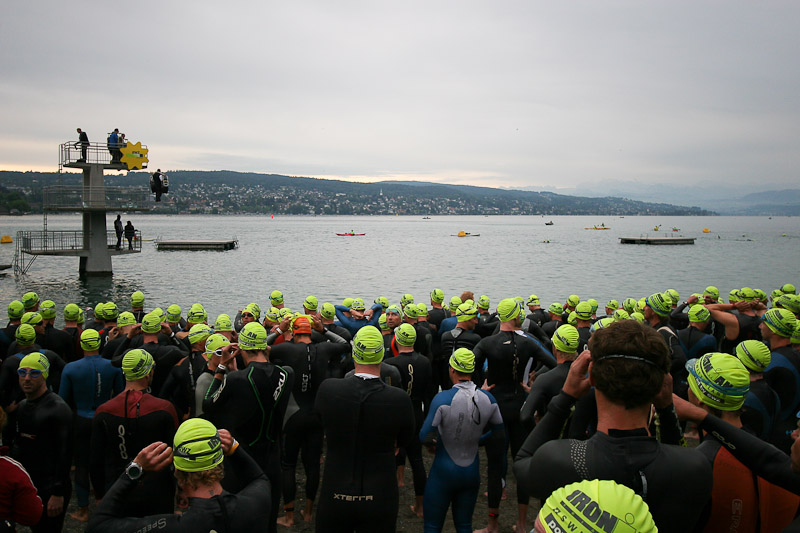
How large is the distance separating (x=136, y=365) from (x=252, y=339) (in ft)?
3.49

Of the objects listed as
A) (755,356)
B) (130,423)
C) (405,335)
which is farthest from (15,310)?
(755,356)

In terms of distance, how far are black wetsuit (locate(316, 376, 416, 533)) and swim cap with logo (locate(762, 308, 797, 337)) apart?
461 cm

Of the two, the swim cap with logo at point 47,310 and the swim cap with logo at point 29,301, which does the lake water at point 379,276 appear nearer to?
the swim cap with logo at point 29,301

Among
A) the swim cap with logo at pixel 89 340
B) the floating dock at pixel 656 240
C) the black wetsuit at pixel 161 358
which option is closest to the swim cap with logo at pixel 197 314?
the black wetsuit at pixel 161 358

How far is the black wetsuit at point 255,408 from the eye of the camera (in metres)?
4.76

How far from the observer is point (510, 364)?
6445 millimetres

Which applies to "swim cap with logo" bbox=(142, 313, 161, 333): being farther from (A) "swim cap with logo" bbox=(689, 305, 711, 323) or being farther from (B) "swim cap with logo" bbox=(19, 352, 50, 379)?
(A) "swim cap with logo" bbox=(689, 305, 711, 323)

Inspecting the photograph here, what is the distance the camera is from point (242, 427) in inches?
191

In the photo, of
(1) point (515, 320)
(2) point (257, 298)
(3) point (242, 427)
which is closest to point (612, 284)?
(2) point (257, 298)

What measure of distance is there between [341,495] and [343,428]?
556 millimetres

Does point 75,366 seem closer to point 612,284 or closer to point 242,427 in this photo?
point 242,427

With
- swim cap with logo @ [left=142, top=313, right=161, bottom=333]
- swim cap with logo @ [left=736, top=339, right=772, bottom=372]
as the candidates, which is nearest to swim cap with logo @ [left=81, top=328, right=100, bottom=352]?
swim cap with logo @ [left=142, top=313, right=161, bottom=333]

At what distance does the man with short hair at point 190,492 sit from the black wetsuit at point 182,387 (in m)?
3.67

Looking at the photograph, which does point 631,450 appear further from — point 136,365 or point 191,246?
point 191,246
